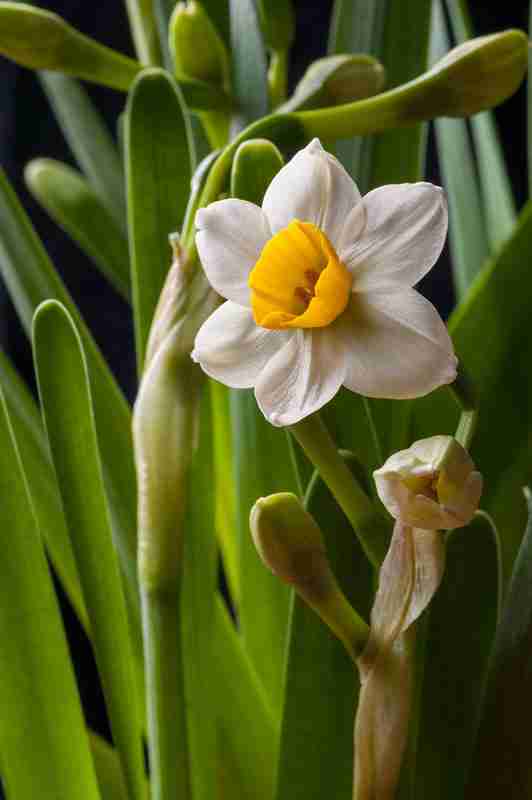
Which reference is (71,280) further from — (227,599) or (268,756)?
(268,756)

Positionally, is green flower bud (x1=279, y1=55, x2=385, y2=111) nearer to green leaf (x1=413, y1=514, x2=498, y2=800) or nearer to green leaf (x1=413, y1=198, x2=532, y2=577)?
green leaf (x1=413, y1=198, x2=532, y2=577)

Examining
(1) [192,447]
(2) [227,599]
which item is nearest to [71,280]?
(2) [227,599]

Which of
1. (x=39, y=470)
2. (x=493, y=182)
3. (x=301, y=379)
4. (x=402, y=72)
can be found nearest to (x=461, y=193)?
(x=493, y=182)

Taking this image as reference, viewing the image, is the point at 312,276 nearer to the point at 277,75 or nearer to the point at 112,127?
the point at 277,75

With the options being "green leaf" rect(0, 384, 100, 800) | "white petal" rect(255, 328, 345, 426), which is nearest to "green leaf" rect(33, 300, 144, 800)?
"green leaf" rect(0, 384, 100, 800)

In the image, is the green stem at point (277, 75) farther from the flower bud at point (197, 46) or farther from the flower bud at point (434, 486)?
the flower bud at point (434, 486)

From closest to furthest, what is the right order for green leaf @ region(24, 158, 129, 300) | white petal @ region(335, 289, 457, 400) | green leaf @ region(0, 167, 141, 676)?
white petal @ region(335, 289, 457, 400) → green leaf @ region(0, 167, 141, 676) → green leaf @ region(24, 158, 129, 300)

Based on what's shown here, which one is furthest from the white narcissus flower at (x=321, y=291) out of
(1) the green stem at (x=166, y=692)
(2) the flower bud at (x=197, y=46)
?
(2) the flower bud at (x=197, y=46)
